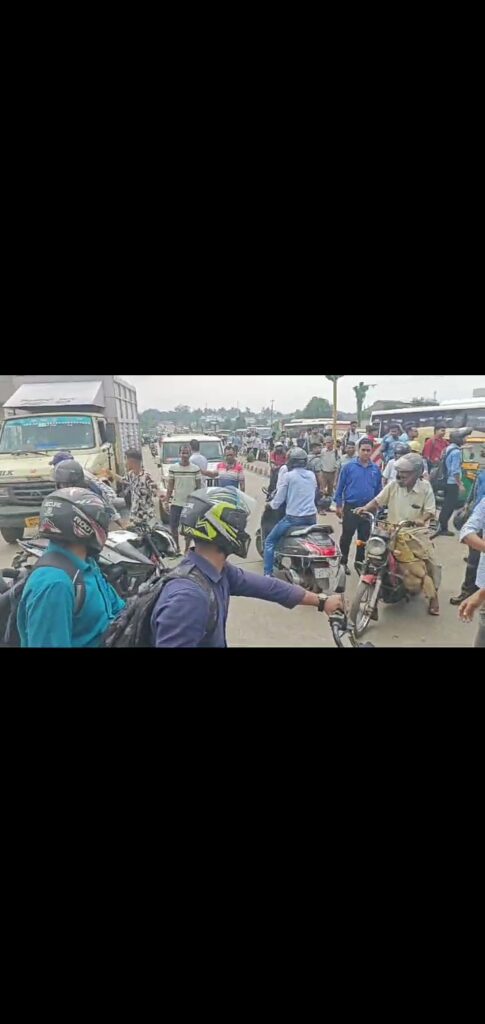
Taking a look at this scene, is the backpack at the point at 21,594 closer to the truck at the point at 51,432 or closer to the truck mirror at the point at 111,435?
the truck at the point at 51,432

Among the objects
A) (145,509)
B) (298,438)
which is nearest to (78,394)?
(145,509)

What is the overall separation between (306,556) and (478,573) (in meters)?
0.82

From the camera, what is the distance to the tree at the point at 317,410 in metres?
2.26

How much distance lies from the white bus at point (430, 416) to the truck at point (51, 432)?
121 centimetres

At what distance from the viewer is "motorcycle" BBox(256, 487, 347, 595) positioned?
92.3 inches

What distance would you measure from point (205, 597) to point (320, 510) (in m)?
0.74

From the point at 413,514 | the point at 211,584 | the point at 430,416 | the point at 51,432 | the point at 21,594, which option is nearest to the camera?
the point at 211,584

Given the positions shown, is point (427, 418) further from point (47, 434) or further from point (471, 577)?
point (47, 434)

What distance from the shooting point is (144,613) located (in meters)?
2.06

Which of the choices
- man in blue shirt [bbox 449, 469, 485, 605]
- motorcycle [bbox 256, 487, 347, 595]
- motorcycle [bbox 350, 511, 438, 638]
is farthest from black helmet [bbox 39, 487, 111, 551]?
man in blue shirt [bbox 449, 469, 485, 605]

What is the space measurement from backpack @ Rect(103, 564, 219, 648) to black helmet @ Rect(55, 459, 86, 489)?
1.94 feet

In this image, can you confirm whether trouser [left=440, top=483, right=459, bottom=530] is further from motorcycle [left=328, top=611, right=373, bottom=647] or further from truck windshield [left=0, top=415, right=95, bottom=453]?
truck windshield [left=0, top=415, right=95, bottom=453]

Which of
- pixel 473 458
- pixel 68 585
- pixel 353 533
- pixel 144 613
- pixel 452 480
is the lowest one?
pixel 144 613

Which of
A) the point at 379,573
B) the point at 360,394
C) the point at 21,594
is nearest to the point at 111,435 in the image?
the point at 21,594
